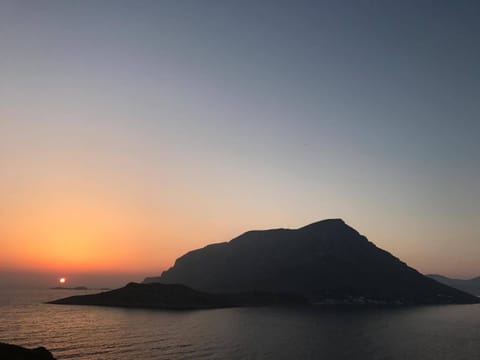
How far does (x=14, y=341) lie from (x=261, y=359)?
57.8m

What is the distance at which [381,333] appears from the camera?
13425 centimetres

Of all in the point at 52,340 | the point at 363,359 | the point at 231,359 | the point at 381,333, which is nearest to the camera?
the point at 231,359

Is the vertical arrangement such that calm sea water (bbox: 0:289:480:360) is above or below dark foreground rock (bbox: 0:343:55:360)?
below

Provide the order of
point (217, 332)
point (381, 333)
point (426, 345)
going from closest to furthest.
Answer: point (426, 345) < point (217, 332) < point (381, 333)

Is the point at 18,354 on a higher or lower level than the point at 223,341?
higher

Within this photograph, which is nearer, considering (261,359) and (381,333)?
(261,359)

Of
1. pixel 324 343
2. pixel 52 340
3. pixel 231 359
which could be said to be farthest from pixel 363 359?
pixel 52 340

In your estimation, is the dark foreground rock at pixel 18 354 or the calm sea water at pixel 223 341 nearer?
the dark foreground rock at pixel 18 354

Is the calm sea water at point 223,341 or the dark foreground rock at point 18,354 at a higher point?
the dark foreground rock at point 18,354

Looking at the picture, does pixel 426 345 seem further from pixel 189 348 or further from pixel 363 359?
pixel 189 348

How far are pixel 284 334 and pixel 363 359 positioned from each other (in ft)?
126

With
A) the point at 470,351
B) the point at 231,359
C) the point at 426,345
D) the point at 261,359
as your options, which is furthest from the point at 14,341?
the point at 470,351

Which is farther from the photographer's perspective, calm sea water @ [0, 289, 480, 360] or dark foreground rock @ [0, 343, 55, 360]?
calm sea water @ [0, 289, 480, 360]

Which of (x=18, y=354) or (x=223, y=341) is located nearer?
(x=18, y=354)
